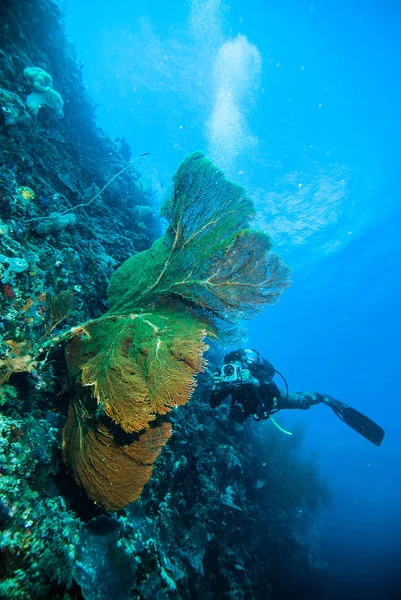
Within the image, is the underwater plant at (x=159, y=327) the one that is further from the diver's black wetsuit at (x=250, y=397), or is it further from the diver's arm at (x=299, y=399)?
the diver's arm at (x=299, y=399)

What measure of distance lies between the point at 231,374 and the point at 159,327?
8.18 ft

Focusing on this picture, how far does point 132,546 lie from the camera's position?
11.5 feet

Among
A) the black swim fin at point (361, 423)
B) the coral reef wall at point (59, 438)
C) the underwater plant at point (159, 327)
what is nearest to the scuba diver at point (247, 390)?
the black swim fin at point (361, 423)

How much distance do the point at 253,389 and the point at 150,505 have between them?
2594mm

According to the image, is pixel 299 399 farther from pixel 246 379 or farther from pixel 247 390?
pixel 246 379

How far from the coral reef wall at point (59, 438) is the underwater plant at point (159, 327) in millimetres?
381

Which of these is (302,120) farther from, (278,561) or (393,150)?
(278,561)

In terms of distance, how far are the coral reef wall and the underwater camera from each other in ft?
5.77

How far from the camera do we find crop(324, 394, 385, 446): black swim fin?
8.61 meters

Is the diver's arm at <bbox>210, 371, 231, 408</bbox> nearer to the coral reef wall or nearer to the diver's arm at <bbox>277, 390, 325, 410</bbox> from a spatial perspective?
the coral reef wall

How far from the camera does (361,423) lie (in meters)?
8.92

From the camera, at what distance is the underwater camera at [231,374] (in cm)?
489

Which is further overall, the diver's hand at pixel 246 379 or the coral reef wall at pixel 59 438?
the diver's hand at pixel 246 379

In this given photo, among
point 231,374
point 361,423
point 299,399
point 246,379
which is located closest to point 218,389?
point 231,374
